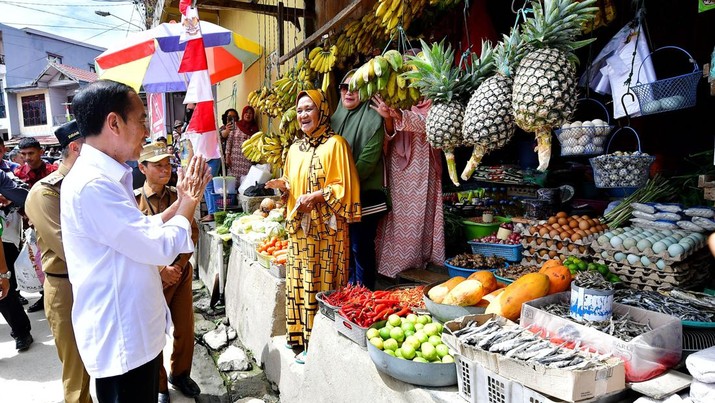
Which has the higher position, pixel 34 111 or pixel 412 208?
pixel 34 111

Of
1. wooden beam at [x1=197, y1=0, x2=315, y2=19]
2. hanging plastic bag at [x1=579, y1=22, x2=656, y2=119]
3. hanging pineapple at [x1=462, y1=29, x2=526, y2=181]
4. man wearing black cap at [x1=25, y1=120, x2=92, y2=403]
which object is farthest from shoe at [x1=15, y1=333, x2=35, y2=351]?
hanging plastic bag at [x1=579, y1=22, x2=656, y2=119]

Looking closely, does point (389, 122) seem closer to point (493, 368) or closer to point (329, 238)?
point (329, 238)

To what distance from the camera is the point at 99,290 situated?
1.82 m

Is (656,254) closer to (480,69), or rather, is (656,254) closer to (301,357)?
(480,69)

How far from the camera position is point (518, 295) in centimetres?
220

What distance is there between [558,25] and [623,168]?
95 centimetres

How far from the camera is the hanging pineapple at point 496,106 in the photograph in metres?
2.02

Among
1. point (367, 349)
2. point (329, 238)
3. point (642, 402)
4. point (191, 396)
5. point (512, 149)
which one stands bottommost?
point (191, 396)

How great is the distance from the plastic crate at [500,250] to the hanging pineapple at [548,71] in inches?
78.4

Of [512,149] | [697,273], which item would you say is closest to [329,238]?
[697,273]

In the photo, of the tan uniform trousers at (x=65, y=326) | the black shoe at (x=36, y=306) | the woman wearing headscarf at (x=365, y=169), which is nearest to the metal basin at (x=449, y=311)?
the woman wearing headscarf at (x=365, y=169)

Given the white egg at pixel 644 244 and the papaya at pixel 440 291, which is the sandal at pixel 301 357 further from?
the white egg at pixel 644 244

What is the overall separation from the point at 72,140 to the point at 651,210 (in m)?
3.94

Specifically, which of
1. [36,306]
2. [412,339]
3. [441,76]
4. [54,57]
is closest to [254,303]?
[412,339]
